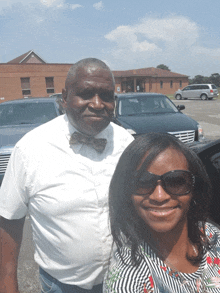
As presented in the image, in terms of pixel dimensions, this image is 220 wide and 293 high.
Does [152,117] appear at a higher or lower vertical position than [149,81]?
lower

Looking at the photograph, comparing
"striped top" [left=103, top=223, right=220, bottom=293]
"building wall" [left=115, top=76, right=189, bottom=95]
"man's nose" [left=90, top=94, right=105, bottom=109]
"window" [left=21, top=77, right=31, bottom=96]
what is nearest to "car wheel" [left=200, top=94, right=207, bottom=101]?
"building wall" [left=115, top=76, right=189, bottom=95]

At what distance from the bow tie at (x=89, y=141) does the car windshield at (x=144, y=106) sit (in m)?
5.96

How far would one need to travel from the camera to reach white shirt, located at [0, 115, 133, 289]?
1.29m

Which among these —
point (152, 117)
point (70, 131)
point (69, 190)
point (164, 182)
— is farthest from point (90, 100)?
point (152, 117)

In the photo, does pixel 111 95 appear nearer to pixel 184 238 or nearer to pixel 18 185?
pixel 18 185

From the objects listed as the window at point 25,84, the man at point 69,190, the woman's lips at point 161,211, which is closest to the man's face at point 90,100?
the man at point 69,190

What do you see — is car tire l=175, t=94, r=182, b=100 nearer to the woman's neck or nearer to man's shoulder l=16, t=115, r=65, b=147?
man's shoulder l=16, t=115, r=65, b=147

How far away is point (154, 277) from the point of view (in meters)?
1.05

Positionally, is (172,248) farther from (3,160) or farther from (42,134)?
(3,160)

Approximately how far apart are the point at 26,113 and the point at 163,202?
17.7ft

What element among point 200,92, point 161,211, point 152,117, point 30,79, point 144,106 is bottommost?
point 200,92

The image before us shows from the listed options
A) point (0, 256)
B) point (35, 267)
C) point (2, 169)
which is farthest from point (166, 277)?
point (2, 169)

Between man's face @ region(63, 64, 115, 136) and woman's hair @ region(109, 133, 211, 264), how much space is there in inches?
11.3

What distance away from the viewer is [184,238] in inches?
48.0
